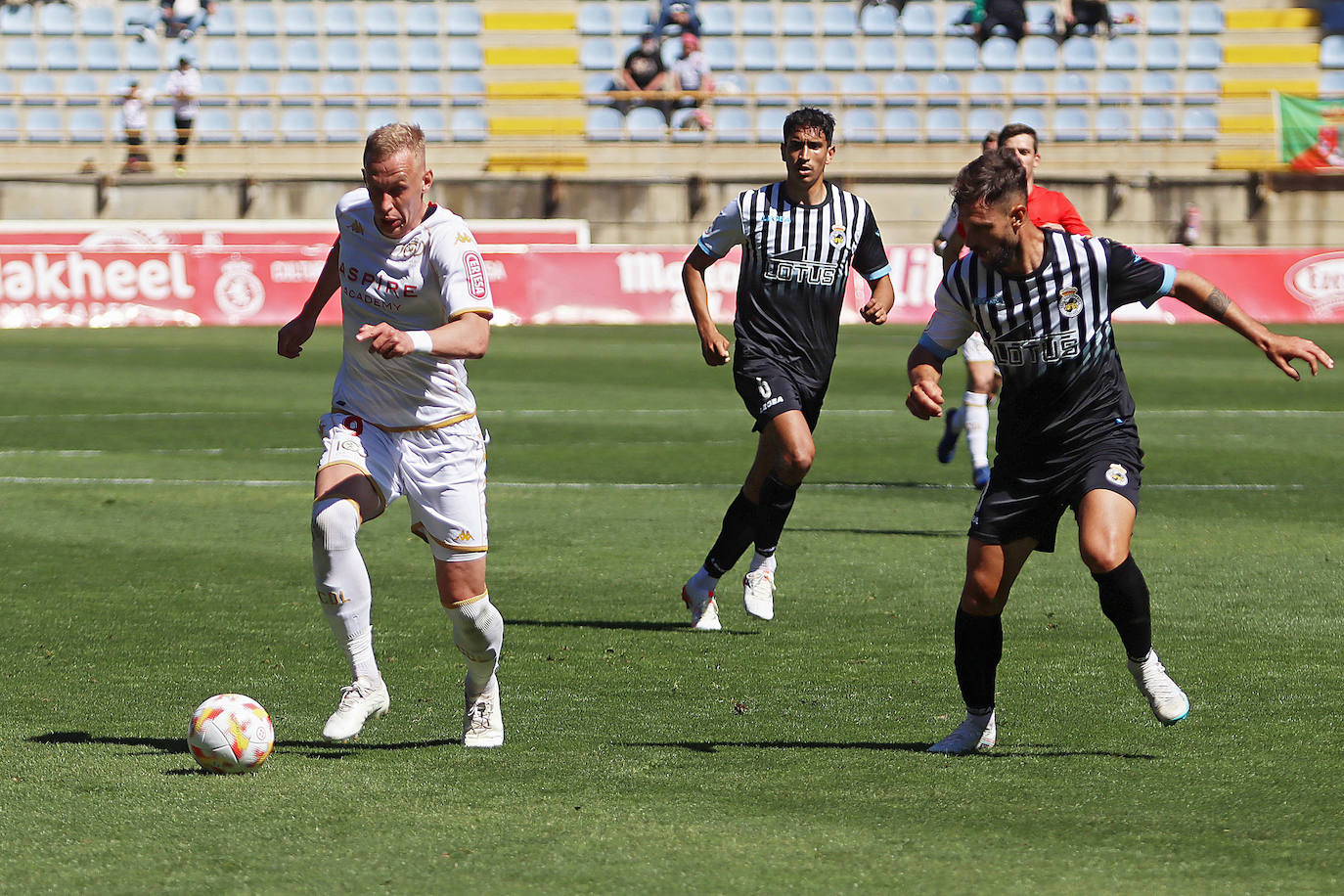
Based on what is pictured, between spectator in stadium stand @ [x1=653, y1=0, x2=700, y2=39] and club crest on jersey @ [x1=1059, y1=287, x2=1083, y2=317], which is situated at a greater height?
spectator in stadium stand @ [x1=653, y1=0, x2=700, y2=39]

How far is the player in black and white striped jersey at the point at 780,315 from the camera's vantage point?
7707 millimetres

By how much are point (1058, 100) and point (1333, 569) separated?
2454 centimetres

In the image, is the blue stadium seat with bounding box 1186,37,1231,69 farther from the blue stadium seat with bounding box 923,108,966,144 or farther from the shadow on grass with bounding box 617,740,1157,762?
the shadow on grass with bounding box 617,740,1157,762

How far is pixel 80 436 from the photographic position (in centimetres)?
1478

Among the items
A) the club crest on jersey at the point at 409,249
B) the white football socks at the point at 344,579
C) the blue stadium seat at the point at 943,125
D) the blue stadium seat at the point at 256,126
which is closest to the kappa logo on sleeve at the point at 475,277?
the club crest on jersey at the point at 409,249

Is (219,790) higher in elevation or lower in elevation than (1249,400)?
higher

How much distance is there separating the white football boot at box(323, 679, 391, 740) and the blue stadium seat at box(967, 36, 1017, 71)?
1154 inches

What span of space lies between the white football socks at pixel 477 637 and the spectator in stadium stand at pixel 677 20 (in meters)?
27.8

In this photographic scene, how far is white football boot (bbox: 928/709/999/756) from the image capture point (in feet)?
17.3

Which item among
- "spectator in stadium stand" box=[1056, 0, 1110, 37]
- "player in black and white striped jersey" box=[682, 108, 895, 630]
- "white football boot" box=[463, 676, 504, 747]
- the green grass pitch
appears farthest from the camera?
"spectator in stadium stand" box=[1056, 0, 1110, 37]

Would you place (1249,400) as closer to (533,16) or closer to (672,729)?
(672,729)

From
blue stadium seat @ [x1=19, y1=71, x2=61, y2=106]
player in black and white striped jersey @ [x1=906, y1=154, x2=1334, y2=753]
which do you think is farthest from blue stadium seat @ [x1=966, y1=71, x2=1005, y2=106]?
player in black and white striped jersey @ [x1=906, y1=154, x2=1334, y2=753]

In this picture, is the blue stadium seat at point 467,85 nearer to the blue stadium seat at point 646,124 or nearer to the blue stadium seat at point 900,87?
the blue stadium seat at point 646,124

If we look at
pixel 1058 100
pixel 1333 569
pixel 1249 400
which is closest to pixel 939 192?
pixel 1058 100
